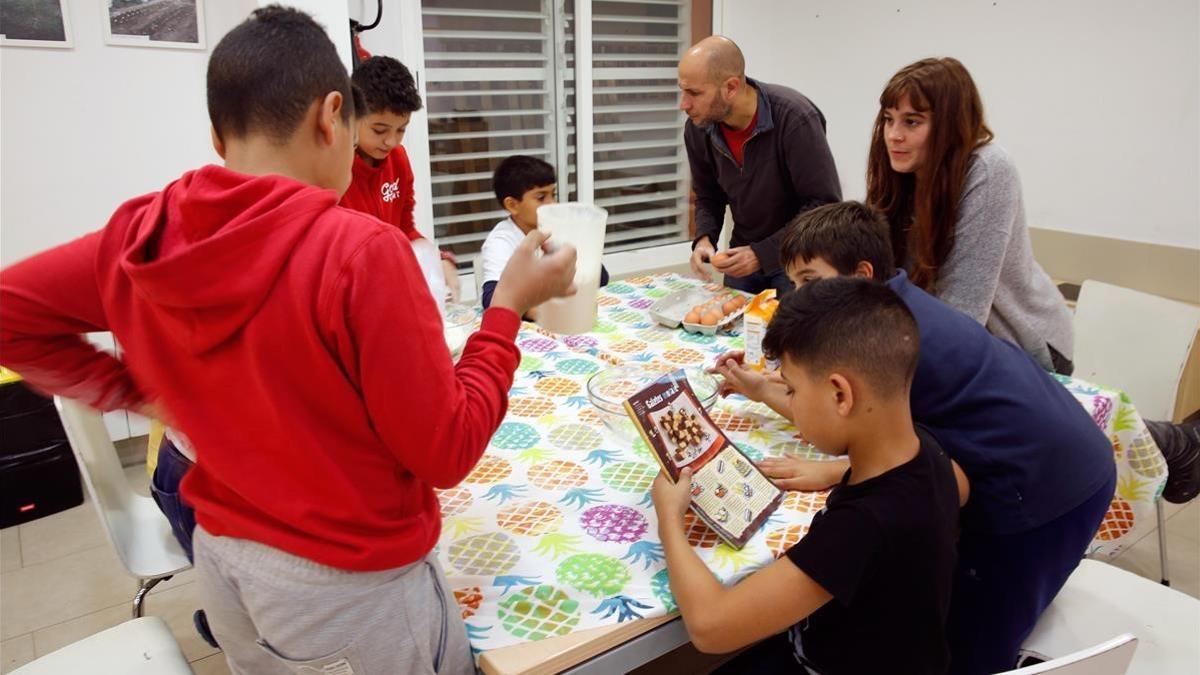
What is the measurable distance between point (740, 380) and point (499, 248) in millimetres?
1137

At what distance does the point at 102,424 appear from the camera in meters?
1.69

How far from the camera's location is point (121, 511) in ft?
5.77

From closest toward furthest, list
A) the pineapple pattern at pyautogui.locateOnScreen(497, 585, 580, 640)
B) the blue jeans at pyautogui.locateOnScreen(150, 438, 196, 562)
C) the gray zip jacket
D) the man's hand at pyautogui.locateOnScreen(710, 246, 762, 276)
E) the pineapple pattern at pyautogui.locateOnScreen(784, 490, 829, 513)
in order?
1. the pineapple pattern at pyautogui.locateOnScreen(497, 585, 580, 640)
2. the pineapple pattern at pyautogui.locateOnScreen(784, 490, 829, 513)
3. the blue jeans at pyautogui.locateOnScreen(150, 438, 196, 562)
4. the man's hand at pyautogui.locateOnScreen(710, 246, 762, 276)
5. the gray zip jacket

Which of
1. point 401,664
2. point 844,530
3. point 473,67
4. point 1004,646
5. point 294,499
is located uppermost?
point 473,67

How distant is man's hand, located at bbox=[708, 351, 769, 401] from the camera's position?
1618mm

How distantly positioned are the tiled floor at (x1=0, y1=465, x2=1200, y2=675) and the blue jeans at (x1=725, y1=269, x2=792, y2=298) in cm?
140

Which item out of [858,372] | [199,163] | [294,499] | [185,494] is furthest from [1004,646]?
[199,163]

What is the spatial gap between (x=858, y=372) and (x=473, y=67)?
2.98m

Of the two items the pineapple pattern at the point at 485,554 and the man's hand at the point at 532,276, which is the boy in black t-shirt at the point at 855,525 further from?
the man's hand at the point at 532,276

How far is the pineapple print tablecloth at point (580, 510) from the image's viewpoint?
42.5 inches

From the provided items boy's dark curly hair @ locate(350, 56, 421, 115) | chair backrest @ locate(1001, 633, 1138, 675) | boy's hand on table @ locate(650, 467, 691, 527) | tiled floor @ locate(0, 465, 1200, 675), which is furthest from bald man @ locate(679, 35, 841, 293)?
chair backrest @ locate(1001, 633, 1138, 675)

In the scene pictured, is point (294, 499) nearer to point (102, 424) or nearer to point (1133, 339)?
point (102, 424)

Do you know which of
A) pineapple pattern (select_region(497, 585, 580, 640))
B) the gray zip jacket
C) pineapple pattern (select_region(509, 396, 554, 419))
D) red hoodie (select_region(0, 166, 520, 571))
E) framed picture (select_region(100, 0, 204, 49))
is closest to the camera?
red hoodie (select_region(0, 166, 520, 571))

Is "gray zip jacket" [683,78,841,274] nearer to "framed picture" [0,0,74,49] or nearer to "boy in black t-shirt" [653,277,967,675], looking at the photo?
"boy in black t-shirt" [653,277,967,675]
